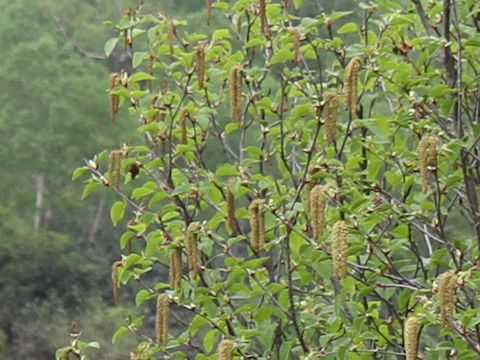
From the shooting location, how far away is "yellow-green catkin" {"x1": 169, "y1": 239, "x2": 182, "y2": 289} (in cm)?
221

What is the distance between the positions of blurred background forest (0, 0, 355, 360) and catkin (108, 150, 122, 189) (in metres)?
7.44

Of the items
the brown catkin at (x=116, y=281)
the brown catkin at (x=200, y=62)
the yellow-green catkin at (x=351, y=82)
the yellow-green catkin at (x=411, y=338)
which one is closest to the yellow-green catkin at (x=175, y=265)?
the brown catkin at (x=116, y=281)

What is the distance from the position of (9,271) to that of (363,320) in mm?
9223

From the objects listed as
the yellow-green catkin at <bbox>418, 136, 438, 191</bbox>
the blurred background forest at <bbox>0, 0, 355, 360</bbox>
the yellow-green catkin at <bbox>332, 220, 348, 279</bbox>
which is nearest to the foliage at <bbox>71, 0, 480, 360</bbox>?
the yellow-green catkin at <bbox>418, 136, 438, 191</bbox>

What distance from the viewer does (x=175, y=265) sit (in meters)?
2.22

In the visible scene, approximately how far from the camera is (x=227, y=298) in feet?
8.09

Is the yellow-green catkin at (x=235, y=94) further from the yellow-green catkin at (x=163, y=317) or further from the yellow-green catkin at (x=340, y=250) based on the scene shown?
the yellow-green catkin at (x=340, y=250)

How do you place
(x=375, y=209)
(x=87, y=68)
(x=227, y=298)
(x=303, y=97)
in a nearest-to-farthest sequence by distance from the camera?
(x=375, y=209) < (x=227, y=298) < (x=303, y=97) < (x=87, y=68)

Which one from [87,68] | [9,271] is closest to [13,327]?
[9,271]

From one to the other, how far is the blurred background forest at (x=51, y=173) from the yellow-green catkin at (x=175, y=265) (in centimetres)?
766


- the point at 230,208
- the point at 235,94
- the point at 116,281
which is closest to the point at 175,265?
the point at 230,208

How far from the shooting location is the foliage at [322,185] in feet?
6.85

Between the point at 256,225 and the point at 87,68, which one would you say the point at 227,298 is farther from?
the point at 87,68

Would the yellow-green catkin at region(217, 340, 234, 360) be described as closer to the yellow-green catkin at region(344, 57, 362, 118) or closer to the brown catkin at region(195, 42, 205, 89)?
the yellow-green catkin at region(344, 57, 362, 118)
